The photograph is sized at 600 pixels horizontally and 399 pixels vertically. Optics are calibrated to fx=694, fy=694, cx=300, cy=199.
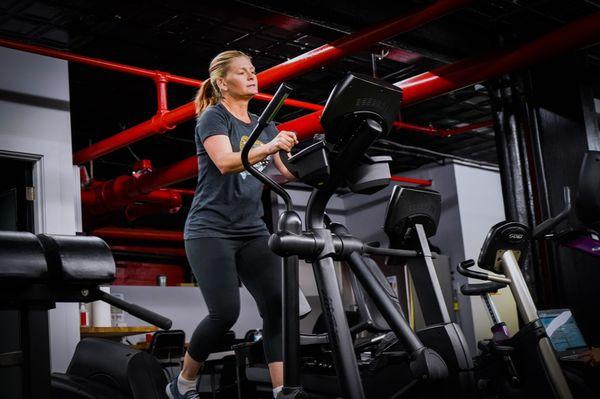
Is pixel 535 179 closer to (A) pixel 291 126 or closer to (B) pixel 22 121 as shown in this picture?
(A) pixel 291 126

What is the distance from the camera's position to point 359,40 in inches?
170

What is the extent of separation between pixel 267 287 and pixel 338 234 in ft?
1.03

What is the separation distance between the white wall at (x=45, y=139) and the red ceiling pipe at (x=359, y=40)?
1499 millimetres

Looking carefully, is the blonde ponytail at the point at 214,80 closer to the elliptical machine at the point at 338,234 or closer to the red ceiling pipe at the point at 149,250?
the elliptical machine at the point at 338,234

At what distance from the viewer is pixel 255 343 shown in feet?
15.8

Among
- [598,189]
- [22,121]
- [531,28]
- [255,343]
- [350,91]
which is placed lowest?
[255,343]

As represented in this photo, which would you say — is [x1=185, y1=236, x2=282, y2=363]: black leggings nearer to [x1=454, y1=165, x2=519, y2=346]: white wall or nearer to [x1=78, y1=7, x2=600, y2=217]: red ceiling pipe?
[x1=78, y1=7, x2=600, y2=217]: red ceiling pipe

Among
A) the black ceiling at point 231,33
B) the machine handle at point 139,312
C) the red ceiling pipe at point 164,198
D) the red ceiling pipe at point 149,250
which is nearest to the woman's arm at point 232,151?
the machine handle at point 139,312

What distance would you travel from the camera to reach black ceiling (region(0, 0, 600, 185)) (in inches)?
177

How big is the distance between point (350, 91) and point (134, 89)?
4506 millimetres

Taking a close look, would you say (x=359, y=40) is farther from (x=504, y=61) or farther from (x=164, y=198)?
(x=164, y=198)

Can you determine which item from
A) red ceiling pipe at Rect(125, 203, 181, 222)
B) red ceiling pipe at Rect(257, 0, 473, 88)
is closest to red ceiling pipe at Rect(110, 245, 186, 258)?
red ceiling pipe at Rect(125, 203, 181, 222)

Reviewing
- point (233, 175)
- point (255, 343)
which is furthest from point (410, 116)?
point (233, 175)

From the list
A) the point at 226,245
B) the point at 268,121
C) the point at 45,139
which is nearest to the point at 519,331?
the point at 226,245
